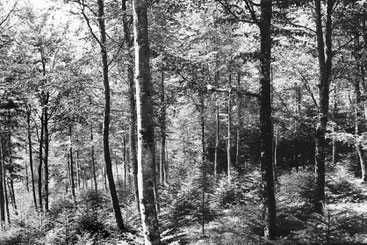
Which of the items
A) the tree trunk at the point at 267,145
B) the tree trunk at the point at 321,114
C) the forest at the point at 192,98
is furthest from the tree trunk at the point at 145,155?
the tree trunk at the point at 321,114

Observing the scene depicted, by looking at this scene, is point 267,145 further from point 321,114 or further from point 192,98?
point 192,98

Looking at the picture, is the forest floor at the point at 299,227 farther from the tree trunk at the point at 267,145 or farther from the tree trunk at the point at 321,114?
the tree trunk at the point at 321,114

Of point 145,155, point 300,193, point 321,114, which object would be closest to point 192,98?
point 321,114

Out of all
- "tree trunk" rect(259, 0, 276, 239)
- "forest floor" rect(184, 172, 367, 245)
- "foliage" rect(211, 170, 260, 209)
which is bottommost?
"foliage" rect(211, 170, 260, 209)

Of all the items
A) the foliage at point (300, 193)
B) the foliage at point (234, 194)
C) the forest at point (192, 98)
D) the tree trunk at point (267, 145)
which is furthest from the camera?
the foliage at point (234, 194)

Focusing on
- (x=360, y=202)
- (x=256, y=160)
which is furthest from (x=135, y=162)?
(x=256, y=160)

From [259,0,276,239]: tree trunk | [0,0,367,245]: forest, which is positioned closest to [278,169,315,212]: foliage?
[0,0,367,245]: forest

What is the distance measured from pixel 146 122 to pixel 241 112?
19968 millimetres

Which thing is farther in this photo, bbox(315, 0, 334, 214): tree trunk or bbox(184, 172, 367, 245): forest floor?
bbox(315, 0, 334, 214): tree trunk

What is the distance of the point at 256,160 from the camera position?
31.2 m

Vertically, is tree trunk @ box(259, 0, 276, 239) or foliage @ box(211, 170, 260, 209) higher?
tree trunk @ box(259, 0, 276, 239)

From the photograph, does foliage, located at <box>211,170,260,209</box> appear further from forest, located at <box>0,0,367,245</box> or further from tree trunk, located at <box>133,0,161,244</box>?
tree trunk, located at <box>133,0,161,244</box>

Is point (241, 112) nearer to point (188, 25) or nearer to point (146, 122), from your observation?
point (188, 25)

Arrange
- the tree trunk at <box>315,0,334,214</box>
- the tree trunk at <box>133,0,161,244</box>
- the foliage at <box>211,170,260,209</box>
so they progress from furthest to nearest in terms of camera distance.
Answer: the foliage at <box>211,170,260,209</box> < the tree trunk at <box>315,0,334,214</box> < the tree trunk at <box>133,0,161,244</box>
